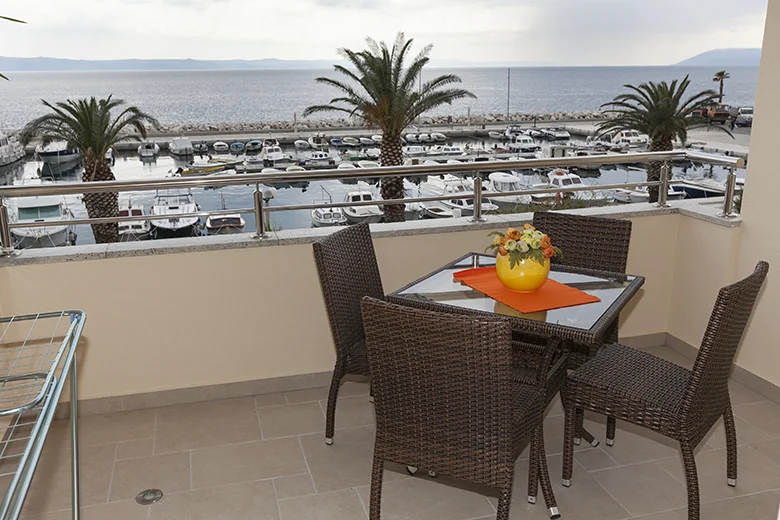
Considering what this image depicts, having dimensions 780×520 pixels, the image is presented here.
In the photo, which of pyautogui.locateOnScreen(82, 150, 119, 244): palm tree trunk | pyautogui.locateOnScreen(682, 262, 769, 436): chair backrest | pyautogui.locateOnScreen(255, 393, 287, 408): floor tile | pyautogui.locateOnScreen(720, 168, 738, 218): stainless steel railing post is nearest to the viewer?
pyautogui.locateOnScreen(682, 262, 769, 436): chair backrest

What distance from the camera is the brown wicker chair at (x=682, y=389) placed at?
2.26m

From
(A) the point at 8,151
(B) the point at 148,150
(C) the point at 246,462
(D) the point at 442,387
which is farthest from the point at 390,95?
(B) the point at 148,150

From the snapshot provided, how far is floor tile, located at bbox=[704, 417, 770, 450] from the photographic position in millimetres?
3113

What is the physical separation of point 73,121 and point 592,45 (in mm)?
44734

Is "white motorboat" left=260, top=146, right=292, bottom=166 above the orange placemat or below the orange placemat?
below

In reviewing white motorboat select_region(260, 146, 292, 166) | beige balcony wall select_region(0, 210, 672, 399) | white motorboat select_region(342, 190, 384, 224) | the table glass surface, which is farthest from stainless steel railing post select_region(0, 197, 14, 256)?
white motorboat select_region(260, 146, 292, 166)

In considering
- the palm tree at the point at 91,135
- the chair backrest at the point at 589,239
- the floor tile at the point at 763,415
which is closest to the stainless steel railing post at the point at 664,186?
the chair backrest at the point at 589,239

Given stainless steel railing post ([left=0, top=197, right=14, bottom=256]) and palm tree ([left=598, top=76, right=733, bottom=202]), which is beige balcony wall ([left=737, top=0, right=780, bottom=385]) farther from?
palm tree ([left=598, top=76, right=733, bottom=202])

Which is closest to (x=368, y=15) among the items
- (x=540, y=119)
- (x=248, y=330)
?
(x=540, y=119)

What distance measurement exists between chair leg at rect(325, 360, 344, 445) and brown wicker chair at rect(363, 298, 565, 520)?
0.77 metres

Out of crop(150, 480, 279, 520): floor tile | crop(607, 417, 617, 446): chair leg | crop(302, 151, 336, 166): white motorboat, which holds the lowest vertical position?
crop(302, 151, 336, 166): white motorboat

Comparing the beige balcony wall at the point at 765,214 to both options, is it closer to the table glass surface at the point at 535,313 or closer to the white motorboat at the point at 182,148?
the table glass surface at the point at 535,313

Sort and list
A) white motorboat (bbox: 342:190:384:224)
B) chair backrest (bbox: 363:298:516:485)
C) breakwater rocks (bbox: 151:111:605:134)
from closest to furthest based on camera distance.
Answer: chair backrest (bbox: 363:298:516:485)
white motorboat (bbox: 342:190:384:224)
breakwater rocks (bbox: 151:111:605:134)

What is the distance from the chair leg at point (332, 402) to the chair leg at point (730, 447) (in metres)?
1.61
